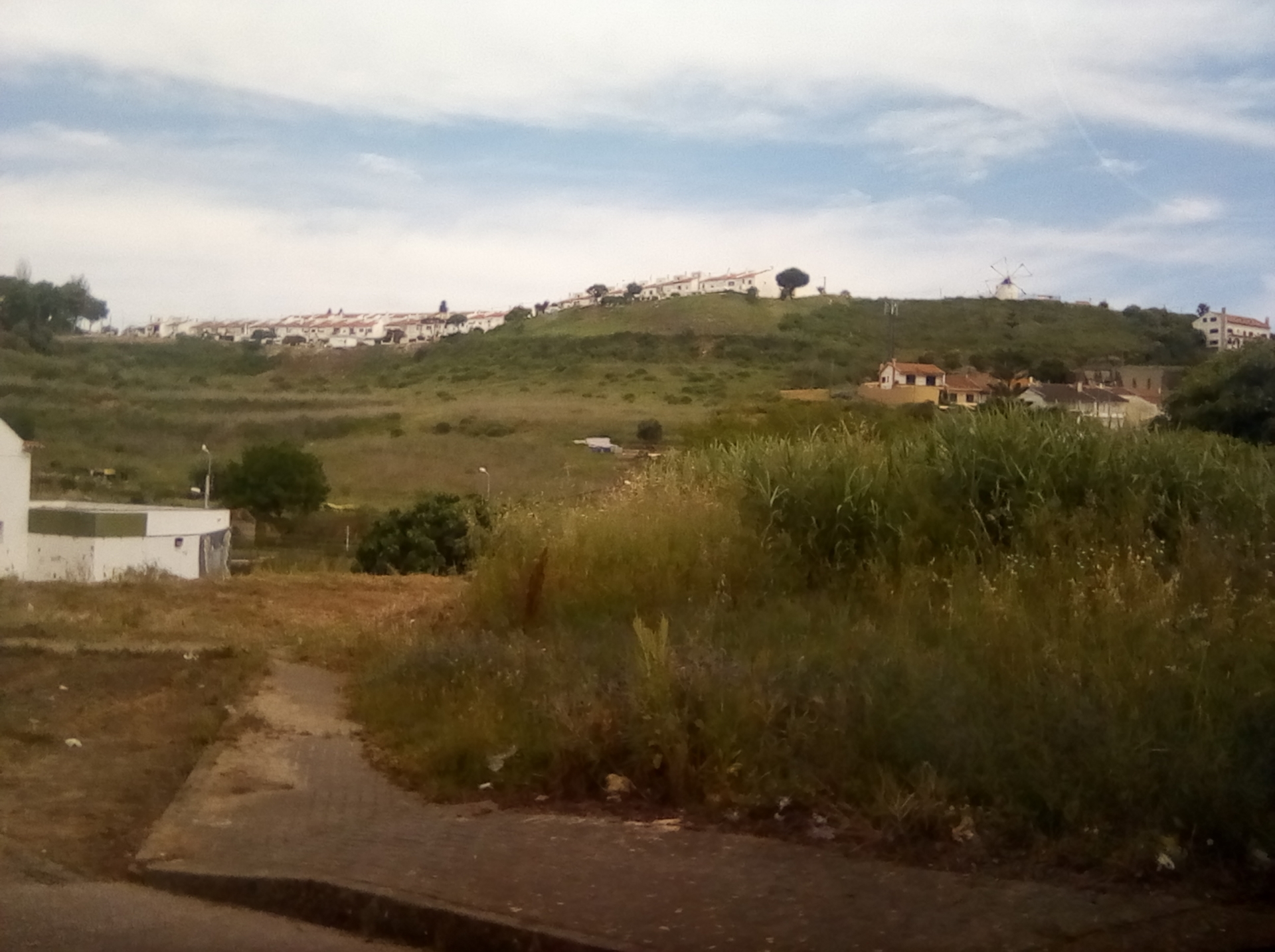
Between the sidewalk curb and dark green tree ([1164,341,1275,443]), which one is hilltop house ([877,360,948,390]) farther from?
the sidewalk curb

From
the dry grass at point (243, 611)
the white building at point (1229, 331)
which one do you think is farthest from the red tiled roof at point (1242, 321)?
the dry grass at point (243, 611)

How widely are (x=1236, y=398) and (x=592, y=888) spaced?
1357 cm

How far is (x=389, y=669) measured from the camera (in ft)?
30.3

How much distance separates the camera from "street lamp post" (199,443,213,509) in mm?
23844

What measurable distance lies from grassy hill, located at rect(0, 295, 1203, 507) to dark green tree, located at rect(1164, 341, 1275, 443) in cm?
298

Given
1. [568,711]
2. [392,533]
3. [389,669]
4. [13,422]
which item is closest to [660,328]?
[392,533]

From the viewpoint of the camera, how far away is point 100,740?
801cm

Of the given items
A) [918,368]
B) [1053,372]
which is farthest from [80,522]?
[1053,372]

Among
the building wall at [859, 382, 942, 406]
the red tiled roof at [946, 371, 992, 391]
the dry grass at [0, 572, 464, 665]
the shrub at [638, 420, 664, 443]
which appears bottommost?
the dry grass at [0, 572, 464, 665]

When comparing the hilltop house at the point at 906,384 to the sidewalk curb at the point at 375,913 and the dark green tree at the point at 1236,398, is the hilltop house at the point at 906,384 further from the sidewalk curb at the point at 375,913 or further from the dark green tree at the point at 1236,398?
the sidewalk curb at the point at 375,913

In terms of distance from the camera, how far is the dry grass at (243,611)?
1171 cm

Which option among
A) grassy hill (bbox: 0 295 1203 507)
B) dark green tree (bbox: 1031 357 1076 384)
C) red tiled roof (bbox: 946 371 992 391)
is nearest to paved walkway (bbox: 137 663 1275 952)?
grassy hill (bbox: 0 295 1203 507)

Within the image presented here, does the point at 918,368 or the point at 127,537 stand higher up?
the point at 918,368

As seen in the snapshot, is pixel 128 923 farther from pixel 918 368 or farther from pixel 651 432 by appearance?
pixel 918 368
